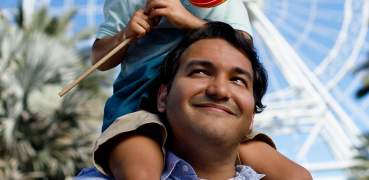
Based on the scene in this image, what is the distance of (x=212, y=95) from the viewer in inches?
74.6

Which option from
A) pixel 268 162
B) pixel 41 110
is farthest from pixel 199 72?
pixel 41 110

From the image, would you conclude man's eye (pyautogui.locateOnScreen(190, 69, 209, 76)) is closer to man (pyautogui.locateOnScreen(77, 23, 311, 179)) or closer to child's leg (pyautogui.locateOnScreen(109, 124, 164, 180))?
man (pyautogui.locateOnScreen(77, 23, 311, 179))

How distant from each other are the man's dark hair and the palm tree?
760 centimetres

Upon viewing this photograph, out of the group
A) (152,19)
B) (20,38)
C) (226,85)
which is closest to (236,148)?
(226,85)

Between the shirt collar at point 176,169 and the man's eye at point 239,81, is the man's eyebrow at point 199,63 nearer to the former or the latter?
the man's eye at point 239,81

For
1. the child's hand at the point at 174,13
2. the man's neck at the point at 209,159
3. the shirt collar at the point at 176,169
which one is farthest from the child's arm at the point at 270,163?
the child's hand at the point at 174,13

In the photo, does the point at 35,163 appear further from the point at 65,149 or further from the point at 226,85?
the point at 226,85

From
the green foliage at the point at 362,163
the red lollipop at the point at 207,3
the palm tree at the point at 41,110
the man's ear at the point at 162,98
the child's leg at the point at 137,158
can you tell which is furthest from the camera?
the green foliage at the point at 362,163

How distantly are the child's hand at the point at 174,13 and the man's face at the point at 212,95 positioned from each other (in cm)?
13

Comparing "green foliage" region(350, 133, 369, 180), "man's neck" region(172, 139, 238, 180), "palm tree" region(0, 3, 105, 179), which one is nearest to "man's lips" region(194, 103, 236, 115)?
"man's neck" region(172, 139, 238, 180)

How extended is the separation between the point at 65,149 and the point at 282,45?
1281cm

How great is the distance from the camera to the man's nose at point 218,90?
1.89 m

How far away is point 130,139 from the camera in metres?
1.95

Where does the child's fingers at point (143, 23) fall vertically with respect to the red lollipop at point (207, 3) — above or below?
below
